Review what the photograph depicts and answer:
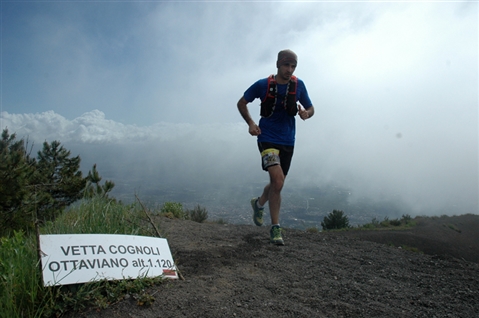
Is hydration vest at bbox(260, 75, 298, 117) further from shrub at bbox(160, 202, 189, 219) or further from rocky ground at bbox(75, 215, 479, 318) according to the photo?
shrub at bbox(160, 202, 189, 219)

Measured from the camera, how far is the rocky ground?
2.13m

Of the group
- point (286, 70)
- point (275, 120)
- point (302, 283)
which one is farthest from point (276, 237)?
point (286, 70)

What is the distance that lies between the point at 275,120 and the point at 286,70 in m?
0.61

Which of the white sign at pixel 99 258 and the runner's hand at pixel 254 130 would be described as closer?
the white sign at pixel 99 258

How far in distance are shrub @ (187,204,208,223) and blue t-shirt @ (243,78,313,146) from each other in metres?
4.18

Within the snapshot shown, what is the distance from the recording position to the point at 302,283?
8.61 ft

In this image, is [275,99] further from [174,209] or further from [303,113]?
[174,209]

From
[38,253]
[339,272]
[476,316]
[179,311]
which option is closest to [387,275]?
[339,272]

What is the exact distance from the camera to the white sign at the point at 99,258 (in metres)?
2.08

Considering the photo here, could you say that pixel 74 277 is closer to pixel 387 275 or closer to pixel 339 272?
pixel 339 272

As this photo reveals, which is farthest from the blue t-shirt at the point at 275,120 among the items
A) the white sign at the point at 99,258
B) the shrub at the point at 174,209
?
the shrub at the point at 174,209

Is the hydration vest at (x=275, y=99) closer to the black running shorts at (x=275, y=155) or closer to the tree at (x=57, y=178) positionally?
the black running shorts at (x=275, y=155)

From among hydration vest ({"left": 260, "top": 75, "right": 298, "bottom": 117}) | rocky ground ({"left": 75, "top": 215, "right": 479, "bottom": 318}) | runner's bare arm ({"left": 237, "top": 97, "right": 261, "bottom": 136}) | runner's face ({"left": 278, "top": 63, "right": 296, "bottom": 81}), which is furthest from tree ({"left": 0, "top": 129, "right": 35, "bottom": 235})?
runner's face ({"left": 278, "top": 63, "right": 296, "bottom": 81})

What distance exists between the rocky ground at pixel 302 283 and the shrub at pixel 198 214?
3660 mm
